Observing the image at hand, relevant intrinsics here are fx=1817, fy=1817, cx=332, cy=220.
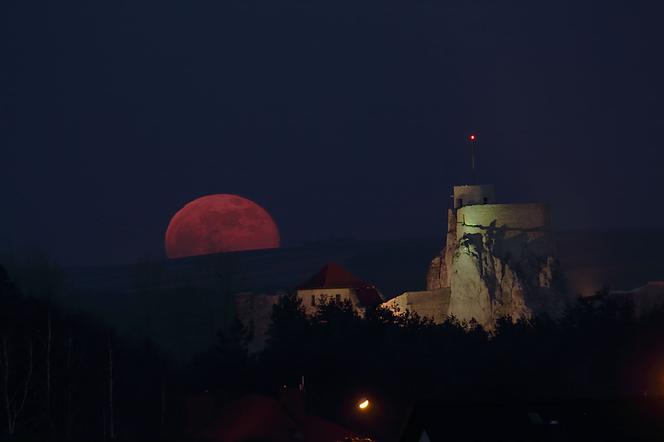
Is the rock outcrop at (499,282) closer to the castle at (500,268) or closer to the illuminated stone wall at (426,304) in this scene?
the castle at (500,268)

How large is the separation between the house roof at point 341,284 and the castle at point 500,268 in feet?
29.4

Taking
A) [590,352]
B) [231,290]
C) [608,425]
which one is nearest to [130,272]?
[231,290]

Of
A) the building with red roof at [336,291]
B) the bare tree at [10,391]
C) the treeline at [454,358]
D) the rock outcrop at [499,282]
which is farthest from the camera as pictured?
the building with red roof at [336,291]

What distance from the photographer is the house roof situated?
139750mm

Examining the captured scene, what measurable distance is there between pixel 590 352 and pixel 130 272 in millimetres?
77096

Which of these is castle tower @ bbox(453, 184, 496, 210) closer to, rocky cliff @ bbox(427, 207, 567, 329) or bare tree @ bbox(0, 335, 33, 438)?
rocky cliff @ bbox(427, 207, 567, 329)

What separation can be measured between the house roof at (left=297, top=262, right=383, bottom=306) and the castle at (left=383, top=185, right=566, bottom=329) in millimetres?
8954

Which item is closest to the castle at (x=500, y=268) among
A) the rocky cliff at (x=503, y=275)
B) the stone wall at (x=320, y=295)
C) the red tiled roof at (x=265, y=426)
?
the rocky cliff at (x=503, y=275)

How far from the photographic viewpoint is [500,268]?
128500mm

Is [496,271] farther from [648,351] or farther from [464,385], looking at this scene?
[464,385]

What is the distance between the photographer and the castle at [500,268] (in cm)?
12788

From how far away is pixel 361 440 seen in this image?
65.6 meters

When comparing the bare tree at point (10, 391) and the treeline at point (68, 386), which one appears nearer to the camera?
the bare tree at point (10, 391)

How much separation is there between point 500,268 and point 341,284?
1847 cm
